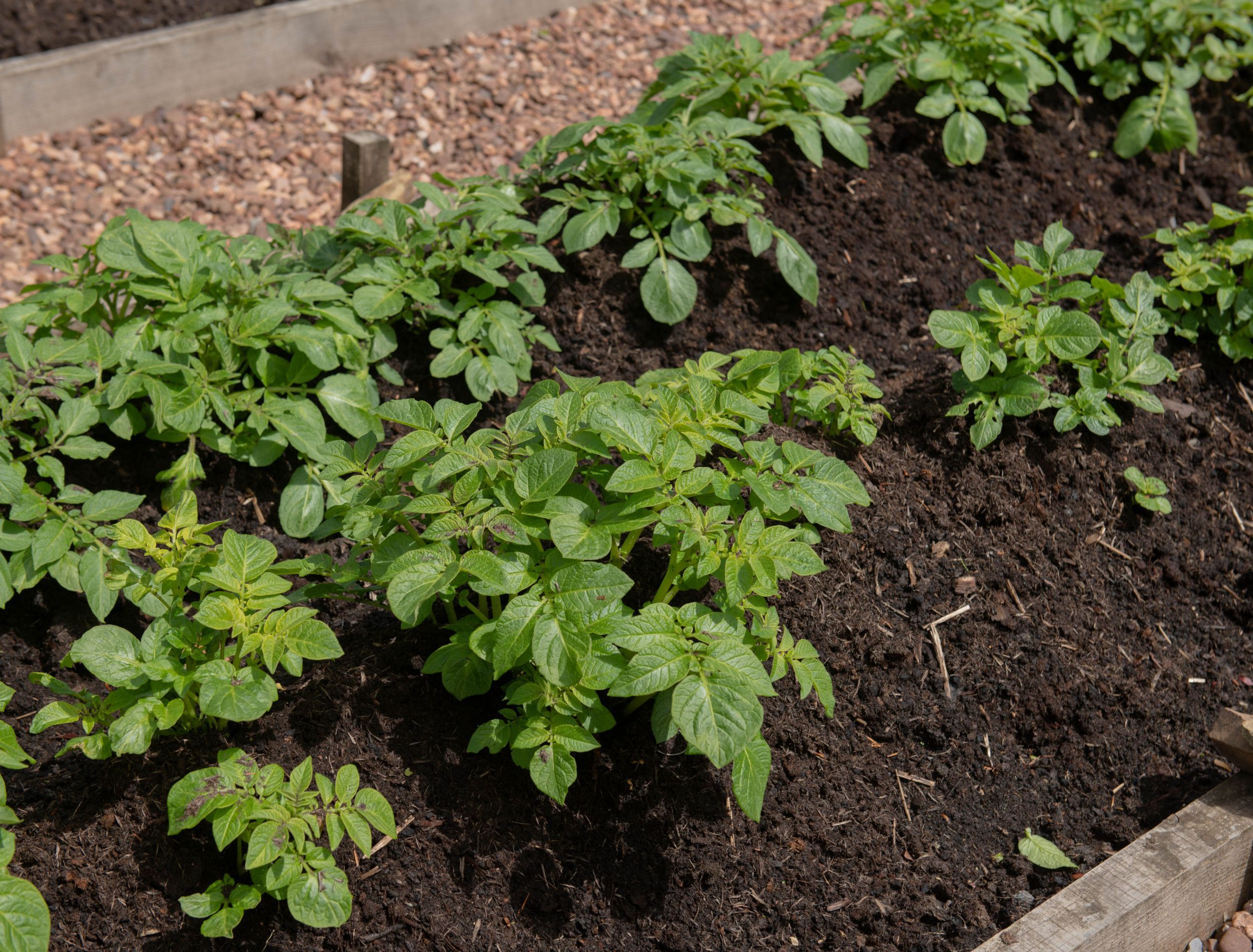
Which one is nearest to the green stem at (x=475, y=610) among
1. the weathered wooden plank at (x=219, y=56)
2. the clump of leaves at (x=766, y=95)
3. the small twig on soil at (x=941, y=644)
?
the small twig on soil at (x=941, y=644)

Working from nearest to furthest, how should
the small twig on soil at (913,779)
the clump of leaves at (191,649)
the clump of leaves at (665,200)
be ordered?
the clump of leaves at (191,649)
the small twig on soil at (913,779)
the clump of leaves at (665,200)

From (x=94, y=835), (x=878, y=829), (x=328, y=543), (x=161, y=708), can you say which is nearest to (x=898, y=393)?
(x=878, y=829)

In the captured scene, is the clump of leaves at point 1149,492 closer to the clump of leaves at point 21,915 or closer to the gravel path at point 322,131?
the clump of leaves at point 21,915

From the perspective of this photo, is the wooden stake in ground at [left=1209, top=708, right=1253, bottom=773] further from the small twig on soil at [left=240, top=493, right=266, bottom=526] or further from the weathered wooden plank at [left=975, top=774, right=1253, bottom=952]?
the small twig on soil at [left=240, top=493, right=266, bottom=526]

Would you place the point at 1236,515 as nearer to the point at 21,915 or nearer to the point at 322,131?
the point at 21,915

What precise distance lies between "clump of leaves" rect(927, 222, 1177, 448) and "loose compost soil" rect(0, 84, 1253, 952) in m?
0.11

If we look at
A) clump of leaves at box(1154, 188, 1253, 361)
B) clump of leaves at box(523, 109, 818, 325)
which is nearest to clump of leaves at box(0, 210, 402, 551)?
clump of leaves at box(523, 109, 818, 325)

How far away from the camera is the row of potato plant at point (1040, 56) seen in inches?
147

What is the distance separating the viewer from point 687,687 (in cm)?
183

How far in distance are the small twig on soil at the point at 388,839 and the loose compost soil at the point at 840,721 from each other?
0.5 inches

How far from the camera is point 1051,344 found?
108 inches

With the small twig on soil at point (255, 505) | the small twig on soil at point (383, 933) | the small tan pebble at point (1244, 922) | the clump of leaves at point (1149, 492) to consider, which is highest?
the small twig on soil at point (255, 505)

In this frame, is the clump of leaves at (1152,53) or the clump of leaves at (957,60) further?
the clump of leaves at (1152,53)

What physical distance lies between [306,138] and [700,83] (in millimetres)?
2358
